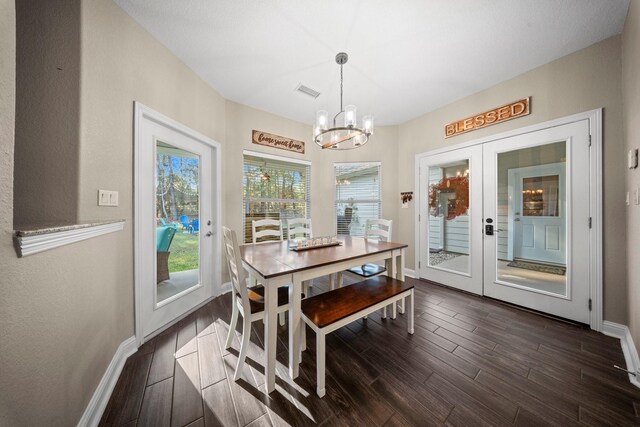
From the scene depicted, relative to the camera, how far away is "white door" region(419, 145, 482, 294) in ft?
9.48

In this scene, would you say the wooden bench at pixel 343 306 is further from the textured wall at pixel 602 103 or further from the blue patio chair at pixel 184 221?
the textured wall at pixel 602 103

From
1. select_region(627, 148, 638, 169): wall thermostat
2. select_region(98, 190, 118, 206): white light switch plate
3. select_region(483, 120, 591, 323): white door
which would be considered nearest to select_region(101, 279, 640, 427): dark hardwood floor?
select_region(483, 120, 591, 323): white door

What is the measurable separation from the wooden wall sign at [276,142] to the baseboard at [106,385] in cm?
279

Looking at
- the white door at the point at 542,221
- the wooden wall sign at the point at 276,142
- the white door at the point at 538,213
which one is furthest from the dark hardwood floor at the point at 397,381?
the wooden wall sign at the point at 276,142

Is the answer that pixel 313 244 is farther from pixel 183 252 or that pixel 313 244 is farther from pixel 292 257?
pixel 183 252

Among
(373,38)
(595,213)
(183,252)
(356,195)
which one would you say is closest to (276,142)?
(356,195)

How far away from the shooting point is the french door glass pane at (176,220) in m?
2.18

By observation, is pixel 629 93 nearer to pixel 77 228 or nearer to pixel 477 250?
pixel 477 250

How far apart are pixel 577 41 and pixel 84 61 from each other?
163 inches

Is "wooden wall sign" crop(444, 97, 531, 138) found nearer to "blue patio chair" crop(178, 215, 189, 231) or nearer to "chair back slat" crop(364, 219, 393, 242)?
"chair back slat" crop(364, 219, 393, 242)

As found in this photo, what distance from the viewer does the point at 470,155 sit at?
9.61ft

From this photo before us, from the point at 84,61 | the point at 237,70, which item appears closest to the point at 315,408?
the point at 84,61

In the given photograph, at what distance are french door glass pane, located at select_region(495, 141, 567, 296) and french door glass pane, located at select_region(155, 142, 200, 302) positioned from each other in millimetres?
3852

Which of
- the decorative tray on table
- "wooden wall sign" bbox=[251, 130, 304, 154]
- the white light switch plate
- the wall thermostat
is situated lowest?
the decorative tray on table
